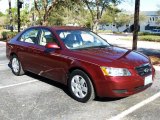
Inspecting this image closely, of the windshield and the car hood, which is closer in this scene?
the car hood

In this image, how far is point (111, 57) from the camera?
5328 mm

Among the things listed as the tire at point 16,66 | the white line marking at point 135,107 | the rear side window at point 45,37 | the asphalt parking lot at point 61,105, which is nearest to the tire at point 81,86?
the asphalt parking lot at point 61,105

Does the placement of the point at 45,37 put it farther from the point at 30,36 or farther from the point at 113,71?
the point at 113,71

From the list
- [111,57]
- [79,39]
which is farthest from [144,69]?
[79,39]

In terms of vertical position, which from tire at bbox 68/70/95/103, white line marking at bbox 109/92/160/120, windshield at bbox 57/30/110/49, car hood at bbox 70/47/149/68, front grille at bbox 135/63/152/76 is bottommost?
white line marking at bbox 109/92/160/120

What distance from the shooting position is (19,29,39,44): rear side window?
688 cm

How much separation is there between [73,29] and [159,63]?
4.50 m

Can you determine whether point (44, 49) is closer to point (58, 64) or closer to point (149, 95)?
point (58, 64)

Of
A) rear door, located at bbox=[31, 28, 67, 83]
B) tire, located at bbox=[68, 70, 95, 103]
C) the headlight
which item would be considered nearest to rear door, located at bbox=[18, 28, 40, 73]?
rear door, located at bbox=[31, 28, 67, 83]

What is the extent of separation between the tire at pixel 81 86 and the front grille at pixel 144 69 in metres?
0.95

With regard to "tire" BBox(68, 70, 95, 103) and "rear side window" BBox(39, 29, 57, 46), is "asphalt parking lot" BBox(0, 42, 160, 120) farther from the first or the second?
"rear side window" BBox(39, 29, 57, 46)

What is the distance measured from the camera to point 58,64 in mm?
5902

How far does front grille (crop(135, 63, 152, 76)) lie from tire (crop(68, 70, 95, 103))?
95 centimetres

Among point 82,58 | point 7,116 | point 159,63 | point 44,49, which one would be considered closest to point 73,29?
point 44,49
